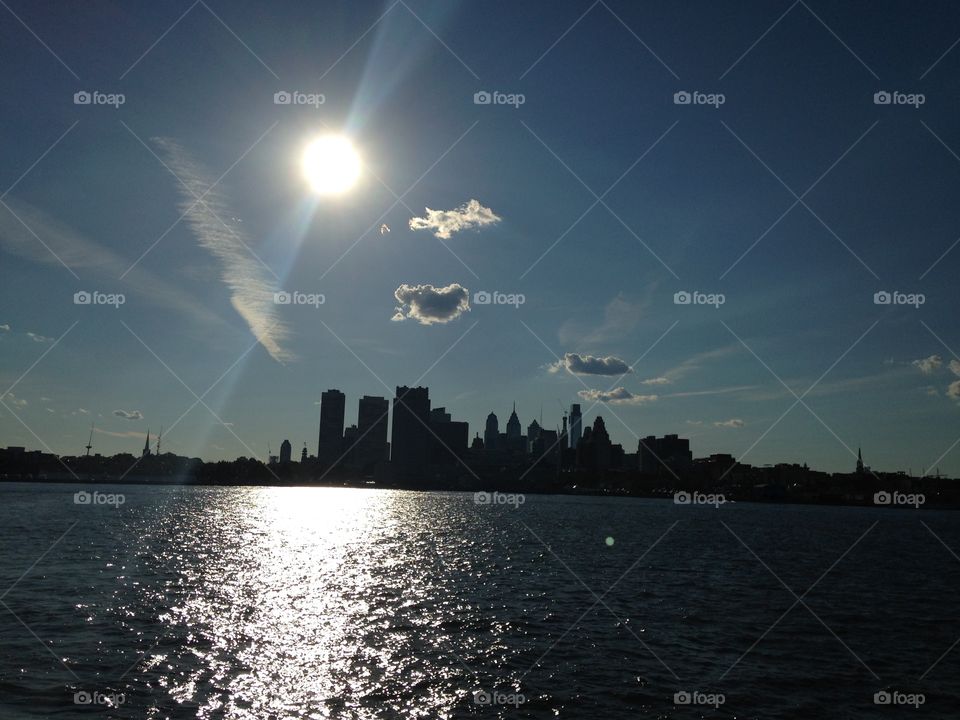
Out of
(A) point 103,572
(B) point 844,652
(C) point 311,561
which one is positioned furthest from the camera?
(C) point 311,561

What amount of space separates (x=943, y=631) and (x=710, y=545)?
54429mm

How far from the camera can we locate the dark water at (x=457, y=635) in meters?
26.3

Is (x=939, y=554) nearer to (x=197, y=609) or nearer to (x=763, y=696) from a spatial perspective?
(x=763, y=696)

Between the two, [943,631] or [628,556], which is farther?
[628,556]

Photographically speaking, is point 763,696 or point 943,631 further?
point 943,631

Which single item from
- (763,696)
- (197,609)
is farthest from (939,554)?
(197,609)

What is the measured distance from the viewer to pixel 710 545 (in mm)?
97125

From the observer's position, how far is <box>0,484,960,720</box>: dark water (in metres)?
26.3

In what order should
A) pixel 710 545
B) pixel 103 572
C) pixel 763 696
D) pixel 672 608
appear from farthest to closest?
pixel 710 545 < pixel 103 572 < pixel 672 608 < pixel 763 696

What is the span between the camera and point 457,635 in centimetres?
3662

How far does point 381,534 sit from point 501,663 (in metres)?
81.3

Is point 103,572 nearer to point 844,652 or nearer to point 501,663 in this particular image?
point 501,663

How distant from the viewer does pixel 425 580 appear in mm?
56906

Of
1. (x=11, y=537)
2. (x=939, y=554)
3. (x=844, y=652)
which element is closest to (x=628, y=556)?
(x=844, y=652)
